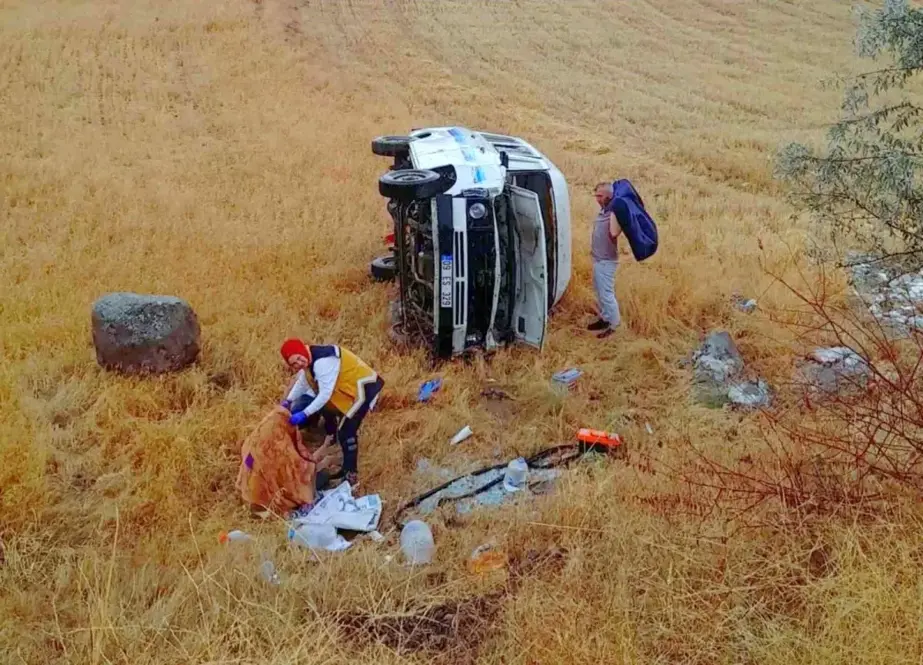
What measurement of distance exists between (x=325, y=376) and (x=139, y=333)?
1736 millimetres

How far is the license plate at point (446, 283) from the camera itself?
6.41 metres

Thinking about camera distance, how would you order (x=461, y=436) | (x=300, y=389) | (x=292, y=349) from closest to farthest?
(x=292, y=349)
(x=300, y=389)
(x=461, y=436)

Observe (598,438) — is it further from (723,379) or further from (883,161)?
(883,161)

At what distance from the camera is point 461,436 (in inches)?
230

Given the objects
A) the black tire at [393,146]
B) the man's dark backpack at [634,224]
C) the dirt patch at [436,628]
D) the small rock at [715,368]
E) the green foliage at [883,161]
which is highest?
the green foliage at [883,161]

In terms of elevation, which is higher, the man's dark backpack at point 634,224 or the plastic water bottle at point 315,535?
the man's dark backpack at point 634,224

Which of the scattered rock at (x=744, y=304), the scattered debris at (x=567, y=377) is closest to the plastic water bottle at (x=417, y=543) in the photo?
the scattered debris at (x=567, y=377)

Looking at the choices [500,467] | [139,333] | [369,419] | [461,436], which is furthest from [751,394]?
[139,333]

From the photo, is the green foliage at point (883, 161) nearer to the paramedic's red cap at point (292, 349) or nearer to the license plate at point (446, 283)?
the license plate at point (446, 283)

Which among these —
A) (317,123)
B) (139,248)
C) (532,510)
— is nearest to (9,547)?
(532,510)

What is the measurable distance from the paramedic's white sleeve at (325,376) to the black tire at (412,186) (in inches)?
60.2

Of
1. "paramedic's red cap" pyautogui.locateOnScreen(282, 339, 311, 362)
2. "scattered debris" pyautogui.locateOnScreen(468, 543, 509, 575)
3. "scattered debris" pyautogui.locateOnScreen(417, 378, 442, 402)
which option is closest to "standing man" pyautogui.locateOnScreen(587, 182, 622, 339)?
"scattered debris" pyautogui.locateOnScreen(417, 378, 442, 402)

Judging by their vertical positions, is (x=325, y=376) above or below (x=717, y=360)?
above

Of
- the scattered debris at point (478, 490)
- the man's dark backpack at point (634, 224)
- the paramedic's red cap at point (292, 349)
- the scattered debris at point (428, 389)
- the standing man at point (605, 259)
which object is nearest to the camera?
the scattered debris at point (478, 490)
